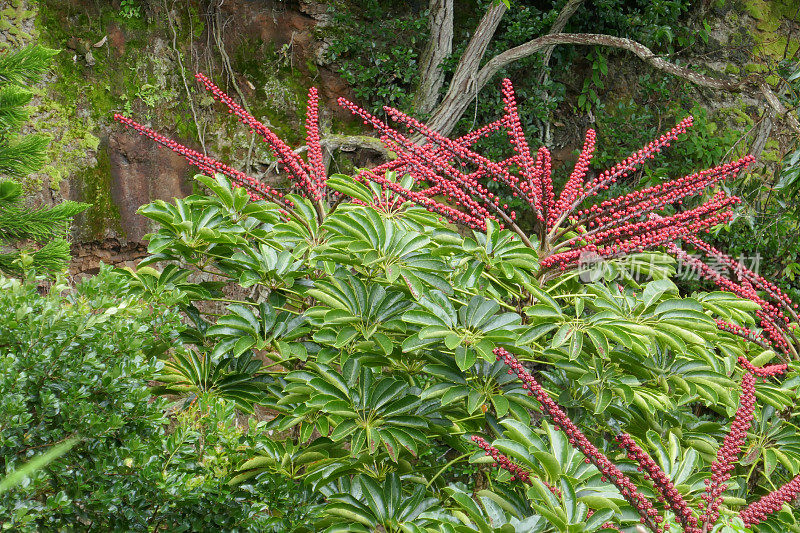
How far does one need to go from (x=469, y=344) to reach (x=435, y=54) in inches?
136

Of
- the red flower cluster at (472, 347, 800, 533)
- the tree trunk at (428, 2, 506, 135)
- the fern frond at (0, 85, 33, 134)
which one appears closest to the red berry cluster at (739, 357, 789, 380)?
the red flower cluster at (472, 347, 800, 533)

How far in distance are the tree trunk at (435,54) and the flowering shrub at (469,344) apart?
2694mm

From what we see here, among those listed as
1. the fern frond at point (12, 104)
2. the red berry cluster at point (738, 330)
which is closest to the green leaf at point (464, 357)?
the red berry cluster at point (738, 330)

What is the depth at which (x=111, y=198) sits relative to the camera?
3809mm

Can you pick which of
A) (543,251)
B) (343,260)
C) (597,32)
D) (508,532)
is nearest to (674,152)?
(597,32)

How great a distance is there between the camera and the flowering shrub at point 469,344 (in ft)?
4.29

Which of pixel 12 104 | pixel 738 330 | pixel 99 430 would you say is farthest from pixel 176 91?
pixel 738 330

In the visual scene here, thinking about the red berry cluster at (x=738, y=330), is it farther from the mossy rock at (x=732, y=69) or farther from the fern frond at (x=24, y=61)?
the mossy rock at (x=732, y=69)

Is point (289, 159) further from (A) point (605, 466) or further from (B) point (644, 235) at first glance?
(A) point (605, 466)

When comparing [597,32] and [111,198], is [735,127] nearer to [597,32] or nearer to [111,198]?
[597,32]

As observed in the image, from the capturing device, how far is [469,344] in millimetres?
1333

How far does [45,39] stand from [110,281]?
3.06 meters

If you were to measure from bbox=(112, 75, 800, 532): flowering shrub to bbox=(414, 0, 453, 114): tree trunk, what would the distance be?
269 cm

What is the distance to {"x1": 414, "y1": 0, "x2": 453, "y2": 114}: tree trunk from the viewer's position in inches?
172
